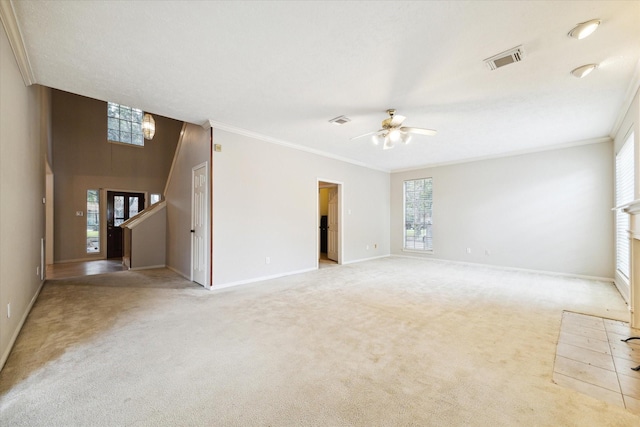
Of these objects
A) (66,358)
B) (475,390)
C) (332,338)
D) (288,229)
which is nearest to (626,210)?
(475,390)

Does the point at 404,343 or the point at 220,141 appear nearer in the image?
the point at 404,343

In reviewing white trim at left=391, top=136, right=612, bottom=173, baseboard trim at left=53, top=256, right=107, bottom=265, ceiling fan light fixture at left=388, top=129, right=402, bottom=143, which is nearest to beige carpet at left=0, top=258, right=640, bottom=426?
ceiling fan light fixture at left=388, top=129, right=402, bottom=143

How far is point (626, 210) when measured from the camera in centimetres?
278

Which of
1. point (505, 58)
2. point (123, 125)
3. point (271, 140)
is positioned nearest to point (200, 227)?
point (271, 140)

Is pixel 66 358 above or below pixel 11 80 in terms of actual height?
below

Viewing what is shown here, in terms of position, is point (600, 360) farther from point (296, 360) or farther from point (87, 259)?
point (87, 259)

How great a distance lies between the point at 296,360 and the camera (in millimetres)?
2152

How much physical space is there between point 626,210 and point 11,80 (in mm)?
5961

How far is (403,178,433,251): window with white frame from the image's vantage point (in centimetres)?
740

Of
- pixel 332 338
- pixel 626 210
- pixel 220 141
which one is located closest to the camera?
pixel 332 338

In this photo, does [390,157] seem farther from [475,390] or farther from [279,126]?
[475,390]

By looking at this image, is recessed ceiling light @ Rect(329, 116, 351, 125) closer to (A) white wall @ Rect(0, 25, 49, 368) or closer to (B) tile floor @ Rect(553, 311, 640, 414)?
(A) white wall @ Rect(0, 25, 49, 368)

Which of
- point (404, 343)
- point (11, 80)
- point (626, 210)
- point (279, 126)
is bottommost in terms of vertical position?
point (404, 343)

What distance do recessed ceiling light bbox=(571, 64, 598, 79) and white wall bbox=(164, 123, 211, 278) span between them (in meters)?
4.64
